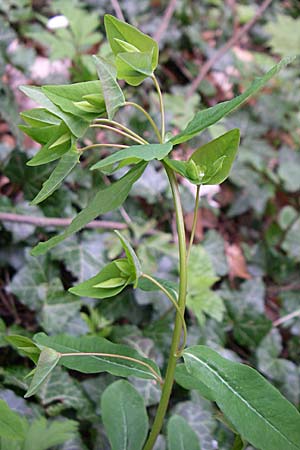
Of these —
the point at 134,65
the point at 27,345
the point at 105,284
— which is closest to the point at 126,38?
the point at 134,65

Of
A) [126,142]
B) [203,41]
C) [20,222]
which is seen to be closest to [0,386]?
[20,222]

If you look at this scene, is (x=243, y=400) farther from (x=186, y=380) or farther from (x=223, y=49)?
(x=223, y=49)

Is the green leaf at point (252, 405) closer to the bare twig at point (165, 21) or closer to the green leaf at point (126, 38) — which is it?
the green leaf at point (126, 38)

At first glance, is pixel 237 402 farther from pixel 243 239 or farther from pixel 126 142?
pixel 243 239

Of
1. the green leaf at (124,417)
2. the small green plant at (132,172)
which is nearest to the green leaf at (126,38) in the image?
the small green plant at (132,172)

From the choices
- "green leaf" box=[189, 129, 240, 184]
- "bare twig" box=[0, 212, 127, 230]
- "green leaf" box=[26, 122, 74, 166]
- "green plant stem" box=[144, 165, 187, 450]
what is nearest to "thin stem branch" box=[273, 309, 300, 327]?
"bare twig" box=[0, 212, 127, 230]

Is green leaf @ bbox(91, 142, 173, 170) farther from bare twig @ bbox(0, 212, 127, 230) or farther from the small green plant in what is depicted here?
bare twig @ bbox(0, 212, 127, 230)
